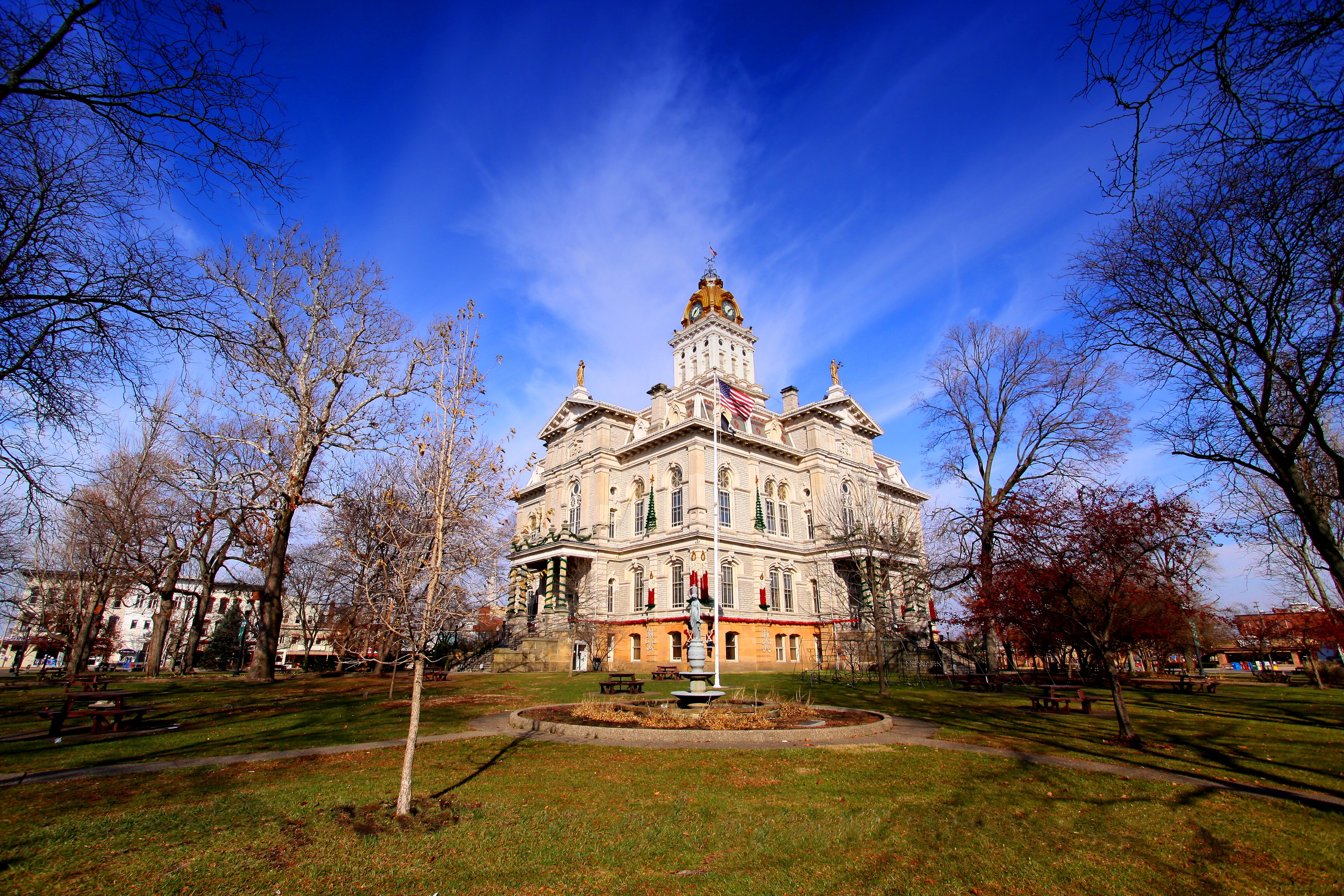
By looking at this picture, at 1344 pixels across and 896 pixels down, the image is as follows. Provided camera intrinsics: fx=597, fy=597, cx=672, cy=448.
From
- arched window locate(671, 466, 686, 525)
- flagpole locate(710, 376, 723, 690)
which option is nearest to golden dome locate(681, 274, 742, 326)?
arched window locate(671, 466, 686, 525)

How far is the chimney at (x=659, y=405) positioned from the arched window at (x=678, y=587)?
10.6m

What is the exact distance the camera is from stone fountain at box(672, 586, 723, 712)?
1451 centimetres

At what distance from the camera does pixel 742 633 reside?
3453 cm

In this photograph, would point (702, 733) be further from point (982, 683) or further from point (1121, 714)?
point (982, 683)

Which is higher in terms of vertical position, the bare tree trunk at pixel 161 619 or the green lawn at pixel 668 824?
the bare tree trunk at pixel 161 619

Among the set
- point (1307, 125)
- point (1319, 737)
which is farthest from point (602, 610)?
point (1307, 125)

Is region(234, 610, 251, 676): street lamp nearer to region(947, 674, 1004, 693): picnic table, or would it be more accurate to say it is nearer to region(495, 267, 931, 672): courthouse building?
region(495, 267, 931, 672): courthouse building

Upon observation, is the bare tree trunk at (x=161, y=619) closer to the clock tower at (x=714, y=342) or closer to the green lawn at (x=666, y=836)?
the green lawn at (x=666, y=836)

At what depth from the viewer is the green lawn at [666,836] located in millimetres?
4973

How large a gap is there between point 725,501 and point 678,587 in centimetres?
605

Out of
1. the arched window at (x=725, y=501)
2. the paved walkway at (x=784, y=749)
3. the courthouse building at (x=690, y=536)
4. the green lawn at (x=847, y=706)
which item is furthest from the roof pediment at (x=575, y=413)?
the paved walkway at (x=784, y=749)

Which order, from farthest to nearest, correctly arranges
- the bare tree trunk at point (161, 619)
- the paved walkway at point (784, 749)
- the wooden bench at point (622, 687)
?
the bare tree trunk at point (161, 619)
the wooden bench at point (622, 687)
the paved walkway at point (784, 749)

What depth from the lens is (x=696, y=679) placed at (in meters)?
15.3

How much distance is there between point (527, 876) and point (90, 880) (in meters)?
3.33
